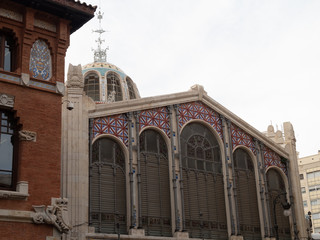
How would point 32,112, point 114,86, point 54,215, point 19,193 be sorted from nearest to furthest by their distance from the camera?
point 19,193 < point 54,215 < point 32,112 < point 114,86

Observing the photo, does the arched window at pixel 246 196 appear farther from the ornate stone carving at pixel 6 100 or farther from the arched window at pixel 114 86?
the ornate stone carving at pixel 6 100

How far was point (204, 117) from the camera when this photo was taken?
31.2 metres

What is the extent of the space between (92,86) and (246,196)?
1788 cm

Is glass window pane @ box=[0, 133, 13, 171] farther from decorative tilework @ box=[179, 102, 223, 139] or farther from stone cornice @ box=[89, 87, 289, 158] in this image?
decorative tilework @ box=[179, 102, 223, 139]

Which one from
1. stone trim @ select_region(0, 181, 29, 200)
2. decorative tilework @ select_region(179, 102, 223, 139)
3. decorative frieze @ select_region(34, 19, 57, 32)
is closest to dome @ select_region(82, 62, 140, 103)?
decorative tilework @ select_region(179, 102, 223, 139)

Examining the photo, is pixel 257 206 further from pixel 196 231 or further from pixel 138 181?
pixel 138 181

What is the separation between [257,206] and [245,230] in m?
1.91

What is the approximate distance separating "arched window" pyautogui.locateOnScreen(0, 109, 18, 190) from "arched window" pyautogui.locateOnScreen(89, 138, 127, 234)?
841 centimetres

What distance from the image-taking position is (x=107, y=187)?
84.4 ft

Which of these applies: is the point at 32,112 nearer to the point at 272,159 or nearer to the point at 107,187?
the point at 107,187

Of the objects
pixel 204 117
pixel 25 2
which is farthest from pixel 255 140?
pixel 25 2

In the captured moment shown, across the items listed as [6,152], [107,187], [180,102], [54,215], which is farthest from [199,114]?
[6,152]

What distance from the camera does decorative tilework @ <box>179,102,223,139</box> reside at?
98.6 feet

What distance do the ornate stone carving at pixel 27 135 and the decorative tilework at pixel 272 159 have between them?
19.7 m
